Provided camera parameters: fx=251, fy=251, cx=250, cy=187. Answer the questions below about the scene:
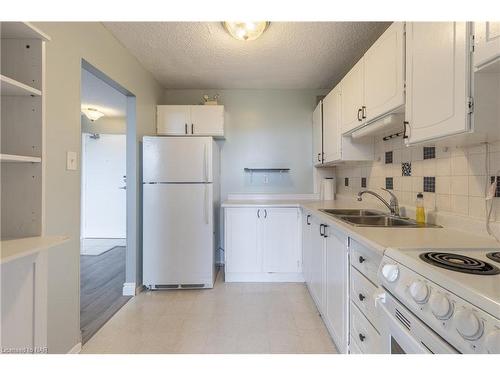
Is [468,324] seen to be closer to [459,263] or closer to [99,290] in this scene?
[459,263]

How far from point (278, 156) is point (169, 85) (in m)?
1.67

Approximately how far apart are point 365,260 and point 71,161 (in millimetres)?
1853

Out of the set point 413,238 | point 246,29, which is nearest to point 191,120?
point 246,29

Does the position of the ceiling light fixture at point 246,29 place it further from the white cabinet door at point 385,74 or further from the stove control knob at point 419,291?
the stove control knob at point 419,291

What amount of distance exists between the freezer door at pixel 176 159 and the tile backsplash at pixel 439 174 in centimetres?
164

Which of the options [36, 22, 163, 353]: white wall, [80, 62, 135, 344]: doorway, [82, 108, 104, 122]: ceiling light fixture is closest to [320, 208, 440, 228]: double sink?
[36, 22, 163, 353]: white wall

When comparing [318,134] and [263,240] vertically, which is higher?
[318,134]

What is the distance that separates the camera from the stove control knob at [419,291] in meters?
0.73

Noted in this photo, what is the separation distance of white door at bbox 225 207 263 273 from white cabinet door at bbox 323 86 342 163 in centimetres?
96

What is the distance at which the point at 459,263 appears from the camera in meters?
0.81

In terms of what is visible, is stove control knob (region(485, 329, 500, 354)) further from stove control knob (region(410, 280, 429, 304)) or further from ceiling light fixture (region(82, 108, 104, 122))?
ceiling light fixture (region(82, 108, 104, 122))

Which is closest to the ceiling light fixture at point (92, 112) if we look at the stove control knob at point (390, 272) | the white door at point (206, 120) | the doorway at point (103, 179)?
the doorway at point (103, 179)

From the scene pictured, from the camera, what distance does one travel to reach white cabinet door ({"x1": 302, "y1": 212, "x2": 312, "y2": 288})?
2377mm

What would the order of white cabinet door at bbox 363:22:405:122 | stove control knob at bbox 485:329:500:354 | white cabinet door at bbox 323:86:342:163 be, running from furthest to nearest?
white cabinet door at bbox 323:86:342:163
white cabinet door at bbox 363:22:405:122
stove control knob at bbox 485:329:500:354
